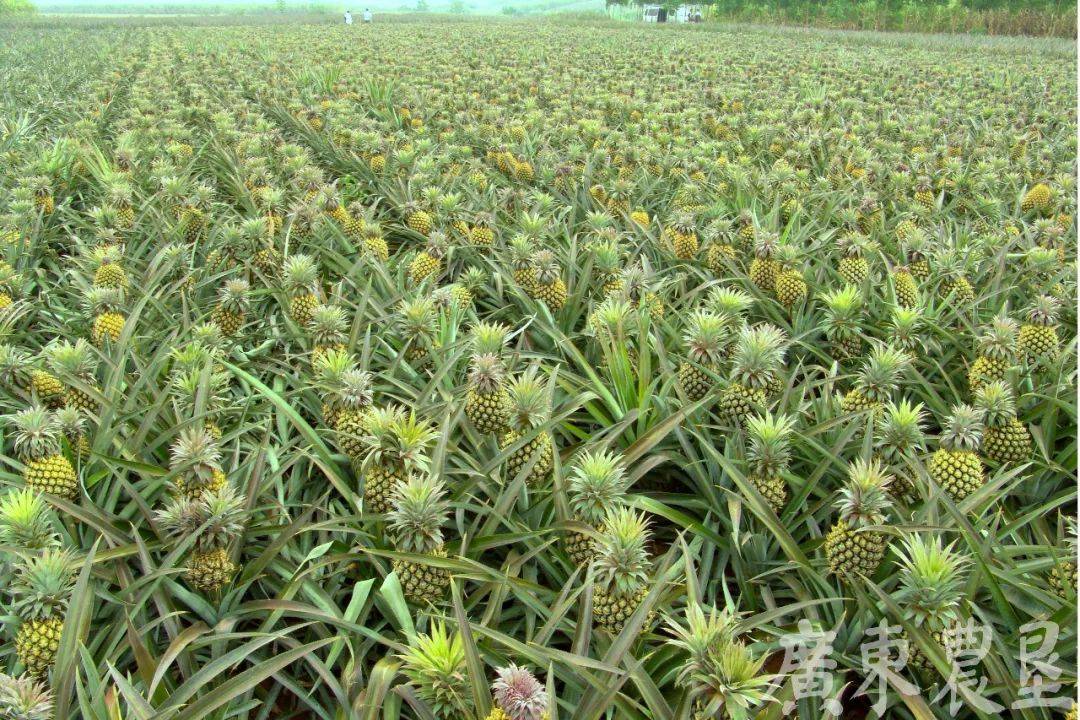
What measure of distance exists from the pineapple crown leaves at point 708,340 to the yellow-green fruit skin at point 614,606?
0.81 metres

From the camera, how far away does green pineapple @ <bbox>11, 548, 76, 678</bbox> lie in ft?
4.32

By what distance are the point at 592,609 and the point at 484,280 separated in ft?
6.61

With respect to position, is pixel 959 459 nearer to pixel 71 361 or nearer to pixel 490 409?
pixel 490 409

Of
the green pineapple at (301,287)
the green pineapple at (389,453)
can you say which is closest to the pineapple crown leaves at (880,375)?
the green pineapple at (389,453)

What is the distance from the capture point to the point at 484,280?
322 cm

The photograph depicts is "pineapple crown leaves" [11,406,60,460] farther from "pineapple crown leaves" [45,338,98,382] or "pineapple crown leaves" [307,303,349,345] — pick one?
"pineapple crown leaves" [307,303,349,345]

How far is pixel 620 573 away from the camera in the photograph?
136 cm

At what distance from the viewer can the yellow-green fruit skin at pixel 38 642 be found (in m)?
1.34

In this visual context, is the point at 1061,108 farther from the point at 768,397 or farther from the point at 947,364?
the point at 768,397

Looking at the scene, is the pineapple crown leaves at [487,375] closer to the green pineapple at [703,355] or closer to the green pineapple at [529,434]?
the green pineapple at [529,434]

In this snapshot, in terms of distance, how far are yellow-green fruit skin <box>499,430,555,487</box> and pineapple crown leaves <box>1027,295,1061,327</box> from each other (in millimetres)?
1684

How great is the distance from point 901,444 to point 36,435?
2.17 m

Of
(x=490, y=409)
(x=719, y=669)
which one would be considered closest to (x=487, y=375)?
(x=490, y=409)

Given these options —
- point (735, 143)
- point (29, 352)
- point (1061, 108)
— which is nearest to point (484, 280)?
point (29, 352)
